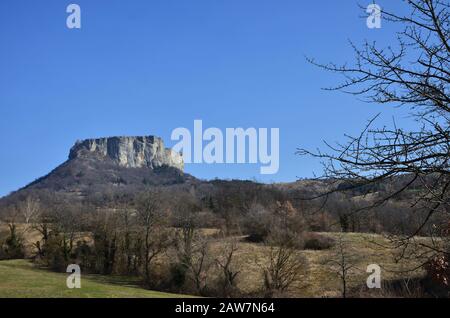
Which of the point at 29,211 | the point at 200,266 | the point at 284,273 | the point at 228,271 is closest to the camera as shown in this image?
the point at 228,271

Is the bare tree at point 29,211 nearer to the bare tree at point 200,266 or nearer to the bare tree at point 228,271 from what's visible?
the bare tree at point 200,266

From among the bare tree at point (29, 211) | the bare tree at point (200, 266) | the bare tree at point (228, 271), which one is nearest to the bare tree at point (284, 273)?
the bare tree at point (228, 271)

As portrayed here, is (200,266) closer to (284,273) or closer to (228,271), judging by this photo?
(228,271)

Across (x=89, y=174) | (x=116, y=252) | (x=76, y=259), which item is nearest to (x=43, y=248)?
(x=76, y=259)

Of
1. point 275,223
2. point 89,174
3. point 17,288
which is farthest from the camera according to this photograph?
point 89,174

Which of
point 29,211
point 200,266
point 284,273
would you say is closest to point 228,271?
point 200,266

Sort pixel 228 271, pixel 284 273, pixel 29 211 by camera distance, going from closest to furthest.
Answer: pixel 228 271 → pixel 284 273 → pixel 29 211

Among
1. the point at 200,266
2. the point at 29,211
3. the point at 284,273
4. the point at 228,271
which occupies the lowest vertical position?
the point at 284,273

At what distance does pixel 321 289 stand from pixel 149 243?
22059 millimetres

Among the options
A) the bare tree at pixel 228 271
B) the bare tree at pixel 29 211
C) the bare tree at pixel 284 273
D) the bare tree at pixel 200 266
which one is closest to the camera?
the bare tree at pixel 228 271

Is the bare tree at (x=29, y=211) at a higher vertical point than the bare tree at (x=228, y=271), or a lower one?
higher

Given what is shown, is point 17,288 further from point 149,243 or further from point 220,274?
point 149,243

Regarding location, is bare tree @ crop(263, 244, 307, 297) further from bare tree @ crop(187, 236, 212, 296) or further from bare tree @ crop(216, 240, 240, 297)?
bare tree @ crop(187, 236, 212, 296)
